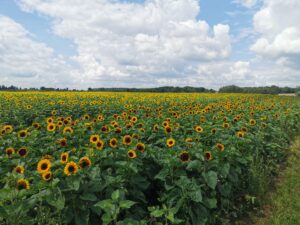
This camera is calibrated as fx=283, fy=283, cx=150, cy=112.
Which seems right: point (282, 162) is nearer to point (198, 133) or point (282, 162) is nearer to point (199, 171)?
point (198, 133)

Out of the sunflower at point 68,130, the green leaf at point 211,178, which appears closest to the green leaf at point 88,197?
the green leaf at point 211,178

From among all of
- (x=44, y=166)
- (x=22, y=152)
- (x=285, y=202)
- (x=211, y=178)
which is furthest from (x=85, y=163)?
(x=285, y=202)

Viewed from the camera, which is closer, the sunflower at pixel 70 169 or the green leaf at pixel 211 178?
the sunflower at pixel 70 169

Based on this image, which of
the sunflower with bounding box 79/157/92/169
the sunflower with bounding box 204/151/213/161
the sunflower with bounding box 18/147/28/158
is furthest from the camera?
the sunflower with bounding box 204/151/213/161

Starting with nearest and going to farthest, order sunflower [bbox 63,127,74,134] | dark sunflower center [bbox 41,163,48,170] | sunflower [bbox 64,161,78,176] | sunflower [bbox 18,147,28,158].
→ sunflower [bbox 64,161,78,176], dark sunflower center [bbox 41,163,48,170], sunflower [bbox 18,147,28,158], sunflower [bbox 63,127,74,134]

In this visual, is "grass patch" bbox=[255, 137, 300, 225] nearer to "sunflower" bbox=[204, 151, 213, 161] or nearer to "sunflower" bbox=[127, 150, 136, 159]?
"sunflower" bbox=[204, 151, 213, 161]

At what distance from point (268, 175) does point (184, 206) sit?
3097 millimetres

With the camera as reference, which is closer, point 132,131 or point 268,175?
point 132,131

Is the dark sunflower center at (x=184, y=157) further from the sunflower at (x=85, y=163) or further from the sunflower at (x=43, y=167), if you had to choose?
the sunflower at (x=43, y=167)

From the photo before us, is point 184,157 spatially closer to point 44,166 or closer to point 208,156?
point 208,156

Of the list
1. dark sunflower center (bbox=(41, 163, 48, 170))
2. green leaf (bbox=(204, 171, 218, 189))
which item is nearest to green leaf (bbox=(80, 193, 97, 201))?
dark sunflower center (bbox=(41, 163, 48, 170))

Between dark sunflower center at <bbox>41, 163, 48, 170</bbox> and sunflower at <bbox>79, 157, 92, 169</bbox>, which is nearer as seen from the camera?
dark sunflower center at <bbox>41, 163, 48, 170</bbox>

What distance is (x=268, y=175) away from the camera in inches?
223

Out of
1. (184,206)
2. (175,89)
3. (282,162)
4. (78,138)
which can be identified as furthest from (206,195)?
(175,89)
